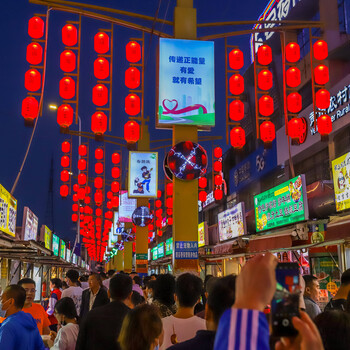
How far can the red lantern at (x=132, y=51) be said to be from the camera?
12.6 meters

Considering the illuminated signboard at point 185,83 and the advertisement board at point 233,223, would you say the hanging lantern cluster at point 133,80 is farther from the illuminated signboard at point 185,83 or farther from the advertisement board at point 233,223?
the advertisement board at point 233,223

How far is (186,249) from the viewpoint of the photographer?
473 inches

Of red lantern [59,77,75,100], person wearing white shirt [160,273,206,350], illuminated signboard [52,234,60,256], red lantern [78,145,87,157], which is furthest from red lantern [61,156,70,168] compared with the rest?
person wearing white shirt [160,273,206,350]

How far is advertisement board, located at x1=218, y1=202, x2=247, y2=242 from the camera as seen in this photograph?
20.8 metres

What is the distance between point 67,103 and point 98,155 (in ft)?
36.9

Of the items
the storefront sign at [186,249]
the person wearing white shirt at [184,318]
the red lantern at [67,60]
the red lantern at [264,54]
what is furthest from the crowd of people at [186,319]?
the red lantern at [264,54]

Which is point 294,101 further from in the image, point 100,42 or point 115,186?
point 115,186

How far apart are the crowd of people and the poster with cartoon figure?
13101 mm

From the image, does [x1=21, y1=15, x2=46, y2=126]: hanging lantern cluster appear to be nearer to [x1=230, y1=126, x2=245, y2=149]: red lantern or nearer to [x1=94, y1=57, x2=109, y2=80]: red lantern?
[x1=94, y1=57, x2=109, y2=80]: red lantern

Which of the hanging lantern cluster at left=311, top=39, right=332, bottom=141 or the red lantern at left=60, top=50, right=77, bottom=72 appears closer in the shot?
the red lantern at left=60, top=50, right=77, bottom=72

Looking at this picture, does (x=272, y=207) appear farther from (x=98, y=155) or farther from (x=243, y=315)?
(x=243, y=315)

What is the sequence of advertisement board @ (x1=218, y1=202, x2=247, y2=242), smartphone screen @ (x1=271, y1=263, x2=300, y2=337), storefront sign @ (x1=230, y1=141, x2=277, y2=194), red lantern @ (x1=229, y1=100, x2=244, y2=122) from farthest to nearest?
1. storefront sign @ (x1=230, y1=141, x2=277, y2=194)
2. advertisement board @ (x1=218, y1=202, x2=247, y2=242)
3. red lantern @ (x1=229, y1=100, x2=244, y2=122)
4. smartphone screen @ (x1=271, y1=263, x2=300, y2=337)

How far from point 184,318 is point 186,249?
7.72 metres

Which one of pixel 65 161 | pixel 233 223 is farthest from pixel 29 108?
pixel 233 223
